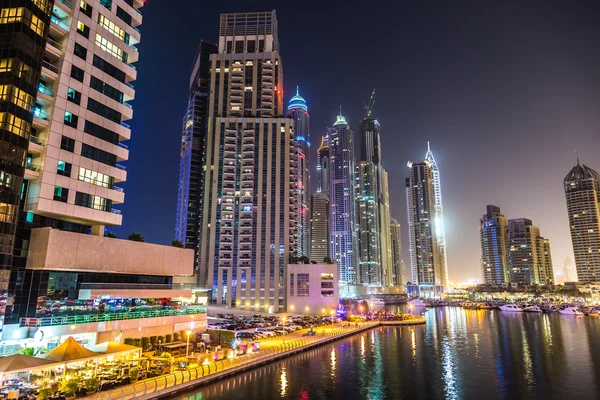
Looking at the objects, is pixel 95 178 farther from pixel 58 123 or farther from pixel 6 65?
pixel 6 65

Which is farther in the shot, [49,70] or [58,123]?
[58,123]

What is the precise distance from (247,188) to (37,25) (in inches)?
4042

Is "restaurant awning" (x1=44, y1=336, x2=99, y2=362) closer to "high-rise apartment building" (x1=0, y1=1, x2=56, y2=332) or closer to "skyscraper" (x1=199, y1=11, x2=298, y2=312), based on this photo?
"high-rise apartment building" (x1=0, y1=1, x2=56, y2=332)


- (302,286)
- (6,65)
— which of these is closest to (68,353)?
(6,65)

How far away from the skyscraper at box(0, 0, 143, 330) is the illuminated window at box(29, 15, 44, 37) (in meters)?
0.07

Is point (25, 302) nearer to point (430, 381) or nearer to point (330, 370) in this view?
point (330, 370)

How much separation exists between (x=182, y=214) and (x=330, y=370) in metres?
153

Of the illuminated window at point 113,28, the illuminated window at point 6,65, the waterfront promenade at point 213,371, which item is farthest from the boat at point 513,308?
the illuminated window at point 6,65

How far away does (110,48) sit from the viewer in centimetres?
5566

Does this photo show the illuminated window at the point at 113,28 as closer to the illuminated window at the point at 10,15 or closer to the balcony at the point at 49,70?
the balcony at the point at 49,70

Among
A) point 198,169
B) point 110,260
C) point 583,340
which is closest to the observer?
point 110,260

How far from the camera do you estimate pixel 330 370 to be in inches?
2037

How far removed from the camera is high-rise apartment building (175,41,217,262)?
180m

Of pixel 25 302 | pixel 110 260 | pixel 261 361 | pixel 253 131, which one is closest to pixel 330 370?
pixel 261 361
